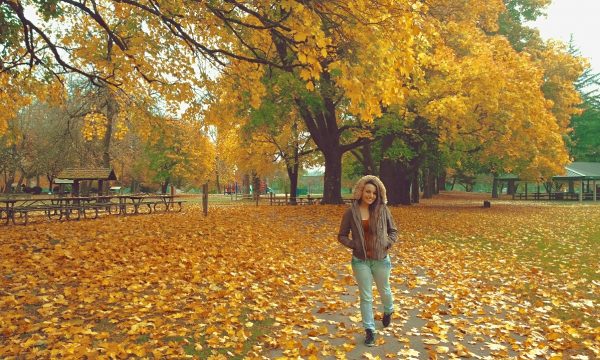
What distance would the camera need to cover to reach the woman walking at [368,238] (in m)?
5.13

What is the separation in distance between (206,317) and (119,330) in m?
1.05

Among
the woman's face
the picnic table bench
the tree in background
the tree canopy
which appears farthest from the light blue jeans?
the tree in background

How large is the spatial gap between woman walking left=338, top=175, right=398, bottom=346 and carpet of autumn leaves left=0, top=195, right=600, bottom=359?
48cm

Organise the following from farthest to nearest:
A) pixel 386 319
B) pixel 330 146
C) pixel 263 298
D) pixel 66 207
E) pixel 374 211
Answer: pixel 330 146, pixel 66 207, pixel 263 298, pixel 386 319, pixel 374 211

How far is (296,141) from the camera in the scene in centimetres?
3612

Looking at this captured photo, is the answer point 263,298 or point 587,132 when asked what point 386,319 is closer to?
point 263,298

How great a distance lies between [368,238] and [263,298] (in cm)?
241

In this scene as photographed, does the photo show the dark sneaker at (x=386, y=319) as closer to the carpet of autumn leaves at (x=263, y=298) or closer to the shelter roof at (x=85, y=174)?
the carpet of autumn leaves at (x=263, y=298)

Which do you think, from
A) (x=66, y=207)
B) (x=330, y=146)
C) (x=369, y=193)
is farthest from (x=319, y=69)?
(x=330, y=146)

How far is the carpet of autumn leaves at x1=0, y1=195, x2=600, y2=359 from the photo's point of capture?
501 centimetres

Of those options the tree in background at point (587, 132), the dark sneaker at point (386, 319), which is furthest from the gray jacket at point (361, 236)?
the tree in background at point (587, 132)

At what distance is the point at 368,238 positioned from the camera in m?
5.16

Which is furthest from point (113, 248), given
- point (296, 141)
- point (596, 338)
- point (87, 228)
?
point (296, 141)

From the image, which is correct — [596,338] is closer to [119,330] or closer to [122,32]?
[119,330]
